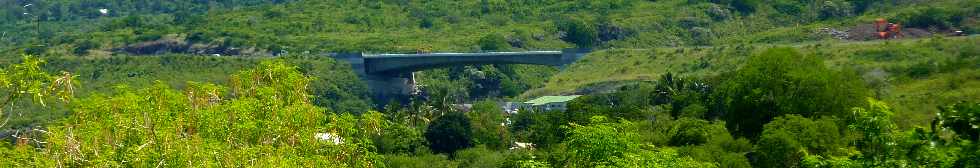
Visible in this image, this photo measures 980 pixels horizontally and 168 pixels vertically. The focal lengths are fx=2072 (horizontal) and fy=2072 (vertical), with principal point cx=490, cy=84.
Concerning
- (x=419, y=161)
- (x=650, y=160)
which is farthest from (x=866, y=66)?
(x=650, y=160)

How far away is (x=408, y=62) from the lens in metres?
166

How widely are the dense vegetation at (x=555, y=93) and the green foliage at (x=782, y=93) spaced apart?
0.09 meters

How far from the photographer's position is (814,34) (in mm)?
166375

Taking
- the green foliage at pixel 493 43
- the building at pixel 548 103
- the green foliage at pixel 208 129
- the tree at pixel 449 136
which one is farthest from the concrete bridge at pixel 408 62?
the green foliage at pixel 208 129

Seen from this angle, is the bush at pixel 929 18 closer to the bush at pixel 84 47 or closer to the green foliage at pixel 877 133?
the bush at pixel 84 47

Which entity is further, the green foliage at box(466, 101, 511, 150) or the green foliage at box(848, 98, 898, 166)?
the green foliage at box(466, 101, 511, 150)

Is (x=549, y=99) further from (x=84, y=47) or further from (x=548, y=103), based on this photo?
(x=84, y=47)

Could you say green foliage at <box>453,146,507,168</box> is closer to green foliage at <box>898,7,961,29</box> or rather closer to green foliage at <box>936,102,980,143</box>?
green foliage at <box>936,102,980,143</box>

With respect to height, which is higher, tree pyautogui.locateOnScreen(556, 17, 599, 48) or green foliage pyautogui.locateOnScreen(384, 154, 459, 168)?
green foliage pyautogui.locateOnScreen(384, 154, 459, 168)

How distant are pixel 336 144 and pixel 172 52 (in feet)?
455

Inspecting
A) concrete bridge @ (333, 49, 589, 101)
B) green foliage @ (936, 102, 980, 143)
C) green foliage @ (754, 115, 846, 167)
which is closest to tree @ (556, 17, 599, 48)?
concrete bridge @ (333, 49, 589, 101)

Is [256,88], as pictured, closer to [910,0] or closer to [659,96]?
[659,96]

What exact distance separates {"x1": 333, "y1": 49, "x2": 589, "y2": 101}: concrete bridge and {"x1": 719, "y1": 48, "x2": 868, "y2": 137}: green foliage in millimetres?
76920

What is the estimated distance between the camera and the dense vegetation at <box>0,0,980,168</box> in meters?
40.9
